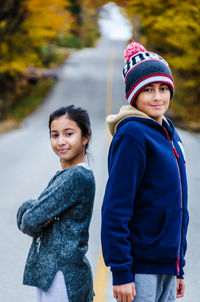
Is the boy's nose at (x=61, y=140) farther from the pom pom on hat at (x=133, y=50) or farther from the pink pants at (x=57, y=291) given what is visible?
the pink pants at (x=57, y=291)

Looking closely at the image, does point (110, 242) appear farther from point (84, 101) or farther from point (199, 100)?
point (84, 101)

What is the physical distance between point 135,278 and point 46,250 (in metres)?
0.52

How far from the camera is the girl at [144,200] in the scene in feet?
6.54

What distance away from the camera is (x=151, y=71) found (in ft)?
7.10

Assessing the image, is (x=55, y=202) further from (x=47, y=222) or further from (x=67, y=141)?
(x=67, y=141)

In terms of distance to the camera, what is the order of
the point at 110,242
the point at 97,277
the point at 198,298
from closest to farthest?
the point at 110,242
the point at 198,298
the point at 97,277

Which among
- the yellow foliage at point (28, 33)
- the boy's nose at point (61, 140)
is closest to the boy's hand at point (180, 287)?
the boy's nose at point (61, 140)

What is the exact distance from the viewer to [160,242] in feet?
6.70

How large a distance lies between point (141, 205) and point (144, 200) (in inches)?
1.3

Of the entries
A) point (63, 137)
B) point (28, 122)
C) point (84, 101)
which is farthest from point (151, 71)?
point (84, 101)

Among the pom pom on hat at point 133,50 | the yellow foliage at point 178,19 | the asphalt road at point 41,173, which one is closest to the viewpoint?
the pom pom on hat at point 133,50

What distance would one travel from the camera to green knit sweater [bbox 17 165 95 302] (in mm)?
2201

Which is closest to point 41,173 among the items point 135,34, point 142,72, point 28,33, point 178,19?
point 178,19

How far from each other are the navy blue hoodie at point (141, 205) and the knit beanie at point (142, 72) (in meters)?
0.14
